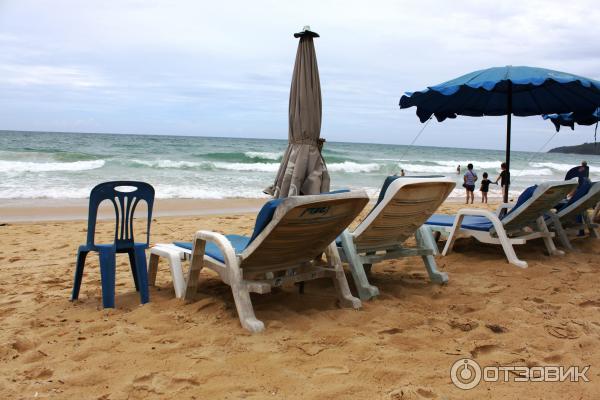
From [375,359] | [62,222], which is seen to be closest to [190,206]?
[62,222]

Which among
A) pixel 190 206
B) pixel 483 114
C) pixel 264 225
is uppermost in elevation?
pixel 483 114

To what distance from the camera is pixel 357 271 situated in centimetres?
402

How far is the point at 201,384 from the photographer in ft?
8.37

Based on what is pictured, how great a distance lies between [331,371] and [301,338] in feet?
1.54

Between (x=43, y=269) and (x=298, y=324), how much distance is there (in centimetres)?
301

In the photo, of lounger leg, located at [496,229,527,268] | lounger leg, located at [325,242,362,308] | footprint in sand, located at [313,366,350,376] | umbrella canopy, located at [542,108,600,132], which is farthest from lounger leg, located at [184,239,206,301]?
umbrella canopy, located at [542,108,600,132]

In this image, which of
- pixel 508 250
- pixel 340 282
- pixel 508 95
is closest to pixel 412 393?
pixel 340 282

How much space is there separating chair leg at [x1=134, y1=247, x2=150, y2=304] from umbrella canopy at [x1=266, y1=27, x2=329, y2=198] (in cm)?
111

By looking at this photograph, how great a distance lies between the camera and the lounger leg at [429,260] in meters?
4.46

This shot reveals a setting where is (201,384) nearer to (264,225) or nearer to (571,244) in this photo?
(264,225)

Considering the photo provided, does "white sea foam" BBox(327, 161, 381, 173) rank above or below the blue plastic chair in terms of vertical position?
below

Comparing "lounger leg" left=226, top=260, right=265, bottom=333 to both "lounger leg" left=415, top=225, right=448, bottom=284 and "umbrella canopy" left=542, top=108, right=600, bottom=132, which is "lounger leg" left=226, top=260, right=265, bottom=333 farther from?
"umbrella canopy" left=542, top=108, right=600, bottom=132

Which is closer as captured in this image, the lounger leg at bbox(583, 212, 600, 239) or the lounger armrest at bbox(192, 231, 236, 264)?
the lounger armrest at bbox(192, 231, 236, 264)

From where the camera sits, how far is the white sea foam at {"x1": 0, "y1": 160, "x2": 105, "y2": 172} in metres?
20.0
